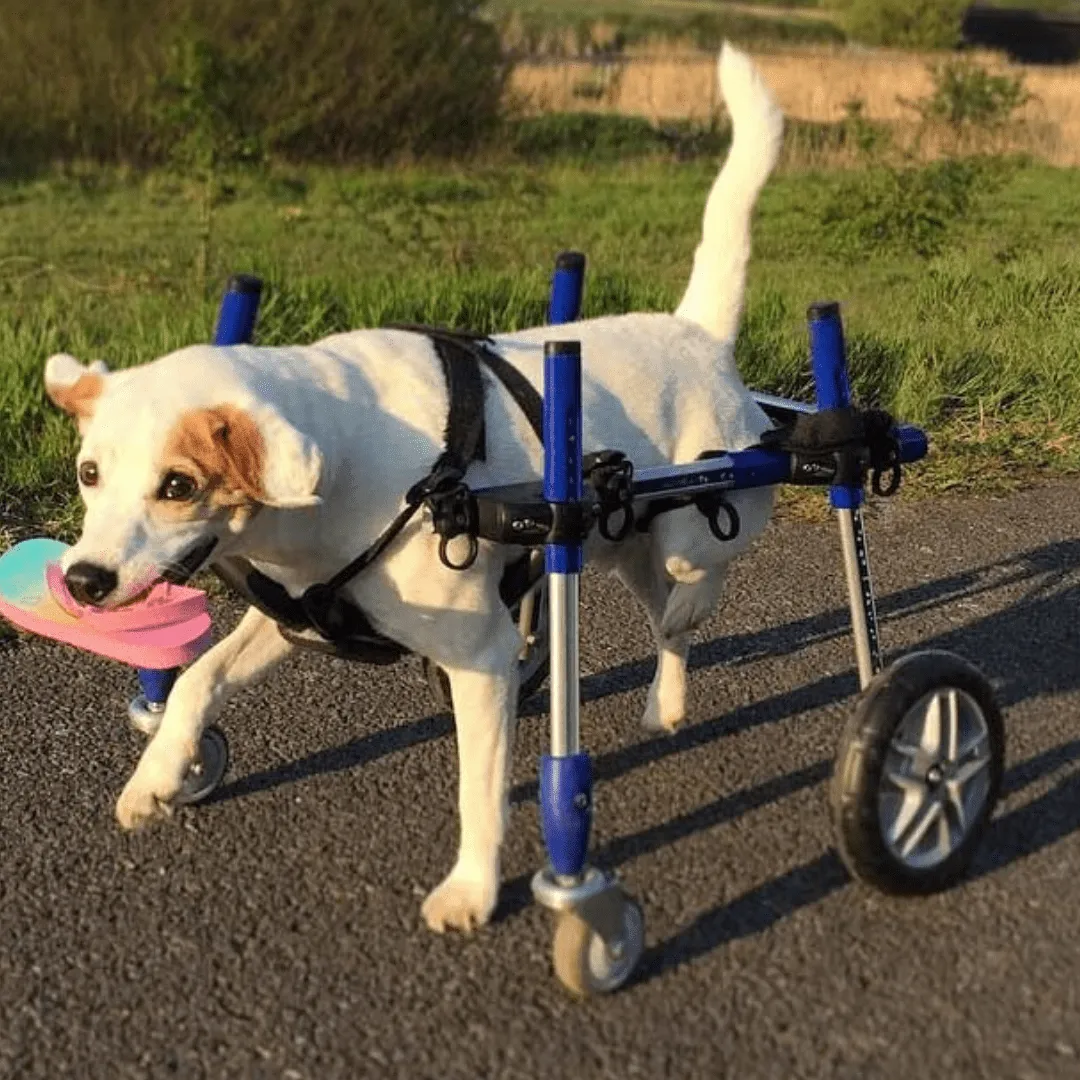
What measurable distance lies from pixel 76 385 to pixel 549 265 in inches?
300

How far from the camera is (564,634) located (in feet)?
8.54

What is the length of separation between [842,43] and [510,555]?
49578 mm

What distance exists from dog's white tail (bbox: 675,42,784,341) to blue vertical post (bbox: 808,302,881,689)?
0.94ft

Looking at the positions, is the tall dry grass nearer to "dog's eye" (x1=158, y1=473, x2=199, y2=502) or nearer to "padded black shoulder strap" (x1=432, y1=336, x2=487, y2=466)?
"padded black shoulder strap" (x1=432, y1=336, x2=487, y2=466)

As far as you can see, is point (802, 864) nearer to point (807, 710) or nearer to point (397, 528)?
point (807, 710)

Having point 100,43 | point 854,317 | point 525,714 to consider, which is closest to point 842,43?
point 100,43

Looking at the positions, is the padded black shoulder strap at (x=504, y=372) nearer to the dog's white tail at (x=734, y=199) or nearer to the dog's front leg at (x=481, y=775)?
the dog's front leg at (x=481, y=775)

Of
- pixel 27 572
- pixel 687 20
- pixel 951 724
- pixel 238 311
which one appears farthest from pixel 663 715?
pixel 687 20

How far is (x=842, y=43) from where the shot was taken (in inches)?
1928

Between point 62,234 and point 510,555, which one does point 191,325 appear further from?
point 62,234

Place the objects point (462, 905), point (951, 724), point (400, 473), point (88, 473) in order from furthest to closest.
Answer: point (951, 724)
point (462, 905)
point (400, 473)
point (88, 473)

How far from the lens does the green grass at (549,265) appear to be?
6277mm

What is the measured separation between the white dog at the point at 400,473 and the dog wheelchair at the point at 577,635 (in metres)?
0.08

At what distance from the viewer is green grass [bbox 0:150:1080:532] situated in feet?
20.6
